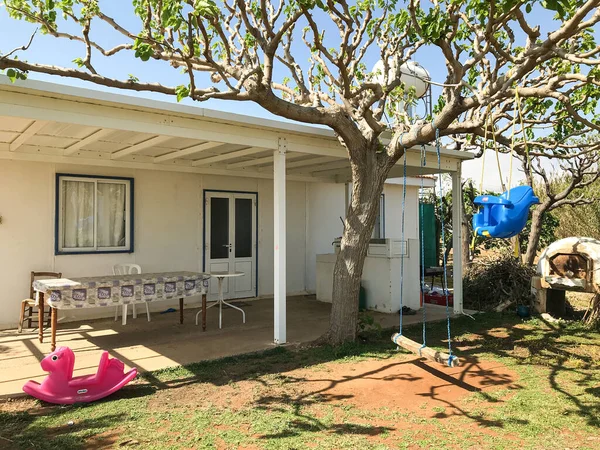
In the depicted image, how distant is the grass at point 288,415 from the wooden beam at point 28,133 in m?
2.92

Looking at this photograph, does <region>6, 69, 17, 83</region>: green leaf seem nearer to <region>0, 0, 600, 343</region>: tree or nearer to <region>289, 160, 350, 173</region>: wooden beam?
<region>0, 0, 600, 343</region>: tree

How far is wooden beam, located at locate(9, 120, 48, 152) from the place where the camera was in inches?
203

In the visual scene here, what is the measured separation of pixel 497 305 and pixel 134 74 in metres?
7.58

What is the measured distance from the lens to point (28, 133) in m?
5.69

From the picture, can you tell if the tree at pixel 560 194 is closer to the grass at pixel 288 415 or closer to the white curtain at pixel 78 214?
the grass at pixel 288 415

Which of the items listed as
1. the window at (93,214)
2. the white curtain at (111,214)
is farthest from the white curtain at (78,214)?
the white curtain at (111,214)

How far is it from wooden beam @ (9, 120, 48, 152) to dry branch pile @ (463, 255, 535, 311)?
806 cm

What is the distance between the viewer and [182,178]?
8.96 meters

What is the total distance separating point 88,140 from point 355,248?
3848 mm

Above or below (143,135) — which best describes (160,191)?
below

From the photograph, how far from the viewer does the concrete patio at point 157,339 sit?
17.3 ft

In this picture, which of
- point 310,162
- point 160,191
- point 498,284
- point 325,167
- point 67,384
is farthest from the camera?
point 498,284

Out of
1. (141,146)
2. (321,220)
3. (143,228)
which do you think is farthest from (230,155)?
(321,220)

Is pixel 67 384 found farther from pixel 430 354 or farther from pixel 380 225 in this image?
pixel 380 225
